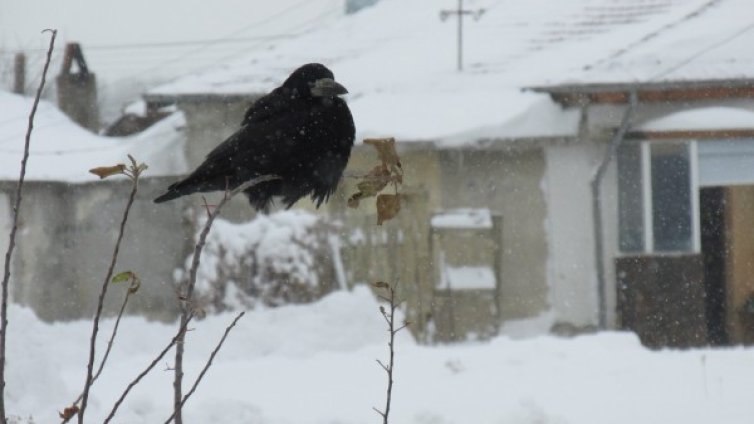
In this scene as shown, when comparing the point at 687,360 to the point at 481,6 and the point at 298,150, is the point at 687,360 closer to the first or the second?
the point at 298,150

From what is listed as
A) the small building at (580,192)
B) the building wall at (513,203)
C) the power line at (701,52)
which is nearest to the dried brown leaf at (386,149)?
the small building at (580,192)

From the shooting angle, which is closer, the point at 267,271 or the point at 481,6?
the point at 267,271

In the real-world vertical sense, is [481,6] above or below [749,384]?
above

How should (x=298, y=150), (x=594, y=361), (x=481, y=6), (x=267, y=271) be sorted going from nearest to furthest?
(x=298, y=150)
(x=594, y=361)
(x=267, y=271)
(x=481, y=6)

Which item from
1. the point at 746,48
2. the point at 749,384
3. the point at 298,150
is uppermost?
the point at 746,48

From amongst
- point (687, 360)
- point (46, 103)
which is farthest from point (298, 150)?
point (46, 103)

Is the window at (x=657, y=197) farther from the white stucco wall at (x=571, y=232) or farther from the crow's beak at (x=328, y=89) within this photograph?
the crow's beak at (x=328, y=89)

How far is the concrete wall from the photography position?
57.5ft

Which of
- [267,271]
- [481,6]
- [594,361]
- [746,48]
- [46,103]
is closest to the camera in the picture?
[594,361]

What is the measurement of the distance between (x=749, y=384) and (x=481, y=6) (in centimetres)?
1190

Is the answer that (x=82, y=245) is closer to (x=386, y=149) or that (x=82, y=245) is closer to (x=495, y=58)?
(x=495, y=58)

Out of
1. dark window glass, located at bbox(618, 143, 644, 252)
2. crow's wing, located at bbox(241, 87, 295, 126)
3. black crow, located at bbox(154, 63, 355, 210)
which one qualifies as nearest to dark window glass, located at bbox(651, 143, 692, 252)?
dark window glass, located at bbox(618, 143, 644, 252)

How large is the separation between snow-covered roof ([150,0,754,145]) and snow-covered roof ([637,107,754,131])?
0.44 meters

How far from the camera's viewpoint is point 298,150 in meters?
2.67
